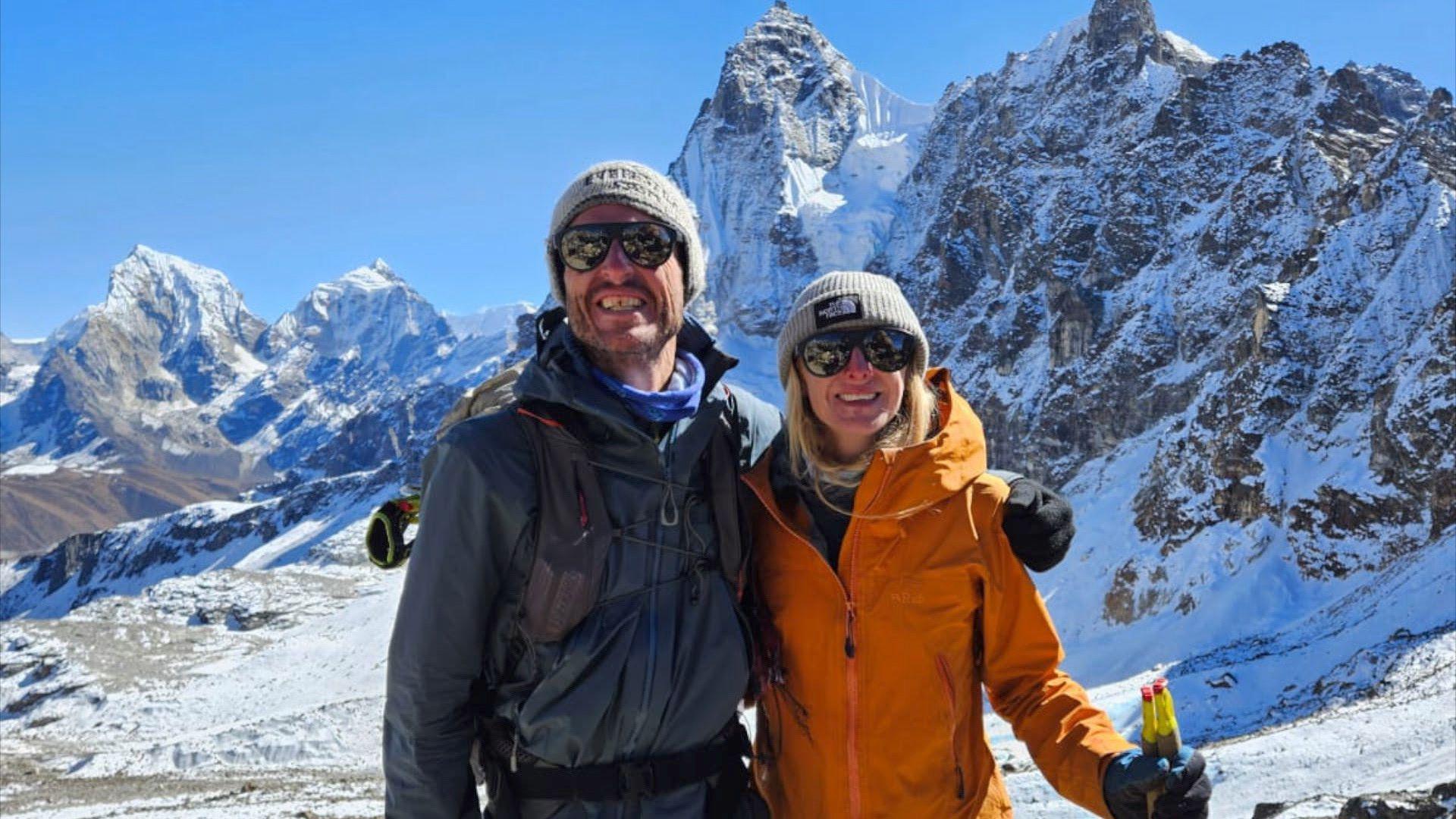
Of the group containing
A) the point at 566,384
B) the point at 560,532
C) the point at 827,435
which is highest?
the point at 566,384

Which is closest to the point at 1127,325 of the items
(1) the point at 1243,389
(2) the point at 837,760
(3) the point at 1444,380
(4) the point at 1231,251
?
(4) the point at 1231,251

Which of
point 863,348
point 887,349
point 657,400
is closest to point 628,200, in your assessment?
point 657,400

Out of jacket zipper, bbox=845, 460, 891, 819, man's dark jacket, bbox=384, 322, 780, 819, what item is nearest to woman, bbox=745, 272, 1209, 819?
jacket zipper, bbox=845, 460, 891, 819

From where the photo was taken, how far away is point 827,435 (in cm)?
479

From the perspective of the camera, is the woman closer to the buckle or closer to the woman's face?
the woman's face

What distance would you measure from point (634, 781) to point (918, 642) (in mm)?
1387

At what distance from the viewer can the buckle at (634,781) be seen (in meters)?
4.14

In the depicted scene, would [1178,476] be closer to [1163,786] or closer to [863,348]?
[863,348]

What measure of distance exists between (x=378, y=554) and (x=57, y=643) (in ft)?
353

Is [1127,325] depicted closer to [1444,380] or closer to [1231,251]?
[1231,251]

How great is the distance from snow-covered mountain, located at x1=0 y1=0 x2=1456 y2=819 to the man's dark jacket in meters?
0.58

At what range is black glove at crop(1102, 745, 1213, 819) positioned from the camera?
3910 mm

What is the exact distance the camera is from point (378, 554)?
15.6ft

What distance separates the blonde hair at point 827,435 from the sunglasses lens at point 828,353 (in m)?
0.16
